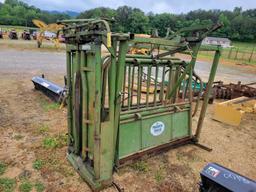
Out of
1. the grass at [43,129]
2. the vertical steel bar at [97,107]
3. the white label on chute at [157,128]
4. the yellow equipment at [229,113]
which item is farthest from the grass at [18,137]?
the yellow equipment at [229,113]

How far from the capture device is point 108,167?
248 cm

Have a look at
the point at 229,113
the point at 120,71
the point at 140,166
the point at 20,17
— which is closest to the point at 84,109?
the point at 120,71

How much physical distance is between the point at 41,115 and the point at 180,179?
3151 mm

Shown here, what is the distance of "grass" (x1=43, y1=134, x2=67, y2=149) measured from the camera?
3312 millimetres

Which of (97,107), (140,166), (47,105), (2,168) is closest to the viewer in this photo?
(97,107)

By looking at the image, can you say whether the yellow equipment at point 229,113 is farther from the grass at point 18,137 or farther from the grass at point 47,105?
the grass at point 18,137

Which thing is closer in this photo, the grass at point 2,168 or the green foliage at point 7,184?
the green foliage at point 7,184

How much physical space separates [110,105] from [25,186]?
1378 mm

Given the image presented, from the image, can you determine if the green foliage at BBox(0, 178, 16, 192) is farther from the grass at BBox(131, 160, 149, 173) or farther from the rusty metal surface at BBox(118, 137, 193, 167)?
the grass at BBox(131, 160, 149, 173)

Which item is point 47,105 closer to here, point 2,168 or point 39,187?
point 2,168

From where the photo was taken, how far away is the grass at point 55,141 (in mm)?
3312

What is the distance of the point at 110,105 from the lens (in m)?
2.31

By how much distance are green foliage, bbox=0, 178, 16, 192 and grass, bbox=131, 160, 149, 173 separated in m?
1.50

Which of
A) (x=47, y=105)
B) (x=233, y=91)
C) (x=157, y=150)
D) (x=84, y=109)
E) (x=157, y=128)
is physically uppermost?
(x=84, y=109)
